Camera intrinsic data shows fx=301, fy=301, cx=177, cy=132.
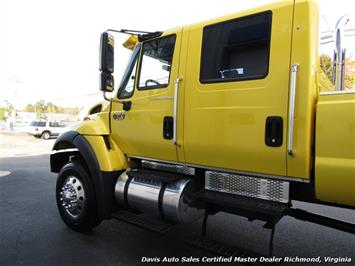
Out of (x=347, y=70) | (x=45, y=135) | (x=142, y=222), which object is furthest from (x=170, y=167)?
(x=45, y=135)

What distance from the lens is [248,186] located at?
9.04 feet

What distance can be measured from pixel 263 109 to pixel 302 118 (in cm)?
33

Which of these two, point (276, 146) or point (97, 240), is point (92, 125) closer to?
point (97, 240)

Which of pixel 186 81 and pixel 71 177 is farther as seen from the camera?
pixel 71 177

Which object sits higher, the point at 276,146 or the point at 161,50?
the point at 161,50

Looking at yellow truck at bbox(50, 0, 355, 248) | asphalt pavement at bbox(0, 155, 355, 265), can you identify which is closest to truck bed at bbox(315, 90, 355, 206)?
yellow truck at bbox(50, 0, 355, 248)

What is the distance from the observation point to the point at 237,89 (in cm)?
270

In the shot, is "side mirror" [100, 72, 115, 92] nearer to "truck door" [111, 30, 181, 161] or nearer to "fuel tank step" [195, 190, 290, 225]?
"truck door" [111, 30, 181, 161]

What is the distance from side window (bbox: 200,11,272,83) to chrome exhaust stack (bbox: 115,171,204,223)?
113 cm

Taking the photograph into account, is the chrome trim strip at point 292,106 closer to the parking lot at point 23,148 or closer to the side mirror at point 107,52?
the side mirror at point 107,52

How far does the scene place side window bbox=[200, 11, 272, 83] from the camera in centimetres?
265

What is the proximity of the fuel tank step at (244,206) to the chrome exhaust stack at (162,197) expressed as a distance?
16cm

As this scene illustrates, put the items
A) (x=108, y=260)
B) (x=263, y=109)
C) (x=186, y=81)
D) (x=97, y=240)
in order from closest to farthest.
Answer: (x=263, y=109), (x=186, y=81), (x=108, y=260), (x=97, y=240)

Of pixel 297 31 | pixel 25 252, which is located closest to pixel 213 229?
pixel 25 252
